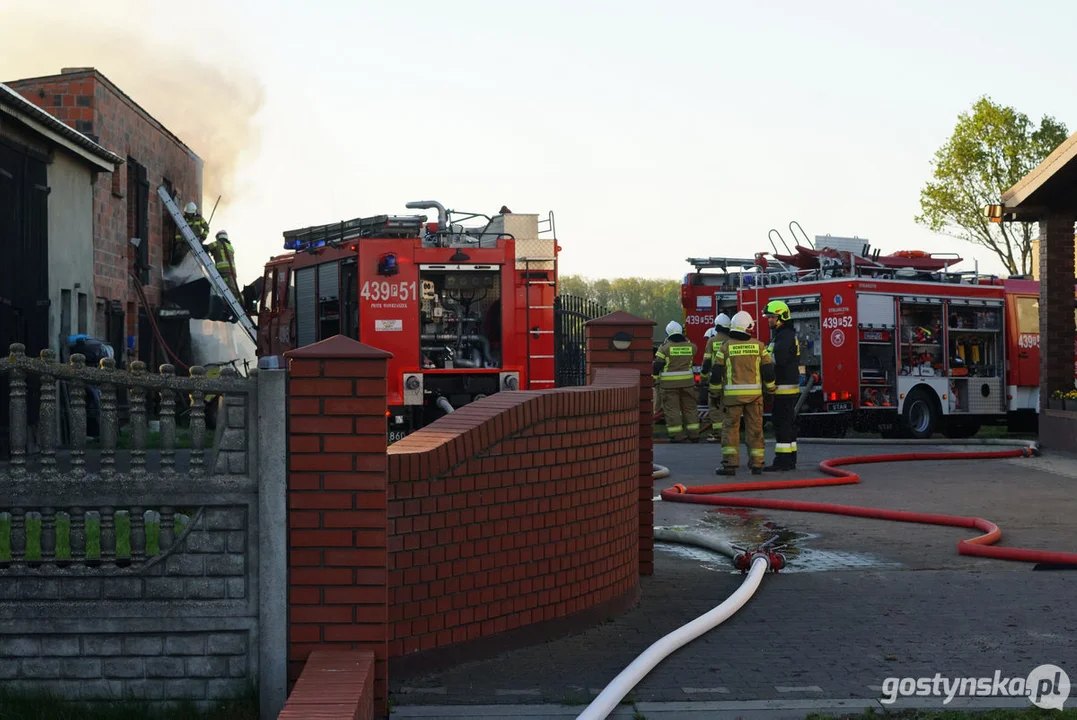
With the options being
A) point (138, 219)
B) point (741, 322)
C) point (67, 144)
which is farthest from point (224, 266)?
point (741, 322)

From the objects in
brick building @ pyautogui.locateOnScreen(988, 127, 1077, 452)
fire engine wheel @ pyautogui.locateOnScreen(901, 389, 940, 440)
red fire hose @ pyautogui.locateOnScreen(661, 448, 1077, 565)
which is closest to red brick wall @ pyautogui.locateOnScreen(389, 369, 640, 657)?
red fire hose @ pyautogui.locateOnScreen(661, 448, 1077, 565)

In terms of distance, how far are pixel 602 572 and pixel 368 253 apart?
910 centimetres

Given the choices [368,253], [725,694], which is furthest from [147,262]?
[725,694]

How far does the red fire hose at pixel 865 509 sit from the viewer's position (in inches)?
334

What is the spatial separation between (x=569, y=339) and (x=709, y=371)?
1.94m

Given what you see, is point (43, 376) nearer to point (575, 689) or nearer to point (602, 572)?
point (575, 689)

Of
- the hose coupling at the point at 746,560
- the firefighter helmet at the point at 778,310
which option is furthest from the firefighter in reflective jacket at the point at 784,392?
the hose coupling at the point at 746,560

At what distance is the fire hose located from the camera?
5.28 meters

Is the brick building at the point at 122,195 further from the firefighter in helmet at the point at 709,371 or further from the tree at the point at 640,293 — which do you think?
the tree at the point at 640,293

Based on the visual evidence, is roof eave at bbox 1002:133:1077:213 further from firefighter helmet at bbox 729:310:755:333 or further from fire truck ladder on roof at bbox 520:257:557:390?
fire truck ladder on roof at bbox 520:257:557:390

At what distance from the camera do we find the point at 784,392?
14.4 meters

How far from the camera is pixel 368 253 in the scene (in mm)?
15227
